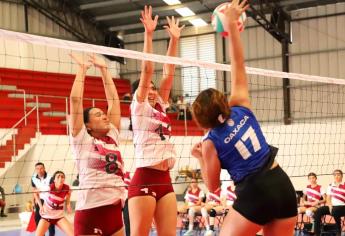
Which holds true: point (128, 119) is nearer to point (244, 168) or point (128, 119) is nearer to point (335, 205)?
point (335, 205)

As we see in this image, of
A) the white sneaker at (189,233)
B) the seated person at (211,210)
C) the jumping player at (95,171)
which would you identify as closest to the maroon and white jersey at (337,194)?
the seated person at (211,210)

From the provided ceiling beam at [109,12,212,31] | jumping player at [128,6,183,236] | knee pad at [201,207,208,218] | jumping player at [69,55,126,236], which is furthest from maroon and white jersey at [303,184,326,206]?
ceiling beam at [109,12,212,31]

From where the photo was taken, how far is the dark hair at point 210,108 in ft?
11.9

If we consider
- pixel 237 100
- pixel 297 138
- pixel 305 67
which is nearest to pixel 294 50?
pixel 305 67

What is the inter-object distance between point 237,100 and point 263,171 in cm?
47

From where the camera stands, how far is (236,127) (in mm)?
3670

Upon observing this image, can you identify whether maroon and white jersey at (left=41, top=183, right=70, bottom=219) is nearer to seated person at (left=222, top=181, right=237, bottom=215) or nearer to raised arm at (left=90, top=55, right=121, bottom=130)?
seated person at (left=222, top=181, right=237, bottom=215)

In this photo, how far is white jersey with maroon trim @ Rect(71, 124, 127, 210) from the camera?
16.1 ft

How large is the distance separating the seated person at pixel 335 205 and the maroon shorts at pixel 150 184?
7.99 meters

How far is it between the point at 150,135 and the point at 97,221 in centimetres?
100

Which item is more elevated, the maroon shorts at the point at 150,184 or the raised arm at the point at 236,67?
the raised arm at the point at 236,67

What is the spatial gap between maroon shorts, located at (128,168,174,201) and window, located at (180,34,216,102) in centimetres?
1922

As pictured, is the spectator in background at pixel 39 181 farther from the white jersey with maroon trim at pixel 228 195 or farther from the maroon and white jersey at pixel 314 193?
the maroon and white jersey at pixel 314 193

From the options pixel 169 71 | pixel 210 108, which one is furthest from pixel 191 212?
pixel 210 108
